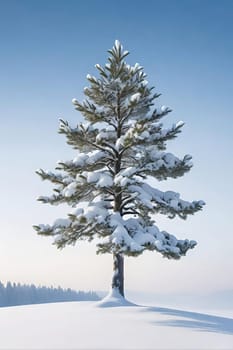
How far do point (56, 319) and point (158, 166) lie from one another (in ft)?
26.6

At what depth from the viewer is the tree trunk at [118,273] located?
56.0 feet

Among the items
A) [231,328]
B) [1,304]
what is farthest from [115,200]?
[1,304]

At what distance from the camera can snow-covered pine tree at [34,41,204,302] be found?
16453mm

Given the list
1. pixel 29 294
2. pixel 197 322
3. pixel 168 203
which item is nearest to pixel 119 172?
pixel 168 203

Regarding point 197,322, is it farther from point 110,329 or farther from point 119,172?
point 119,172

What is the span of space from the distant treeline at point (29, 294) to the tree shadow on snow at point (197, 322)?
78124 mm

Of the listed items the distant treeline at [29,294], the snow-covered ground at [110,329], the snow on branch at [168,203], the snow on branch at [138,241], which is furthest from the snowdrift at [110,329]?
the distant treeline at [29,294]

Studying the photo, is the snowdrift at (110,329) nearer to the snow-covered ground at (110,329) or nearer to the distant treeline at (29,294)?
the snow-covered ground at (110,329)

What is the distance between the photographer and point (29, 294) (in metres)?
97.8

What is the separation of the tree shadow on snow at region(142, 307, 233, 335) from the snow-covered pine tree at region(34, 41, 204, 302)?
2453mm

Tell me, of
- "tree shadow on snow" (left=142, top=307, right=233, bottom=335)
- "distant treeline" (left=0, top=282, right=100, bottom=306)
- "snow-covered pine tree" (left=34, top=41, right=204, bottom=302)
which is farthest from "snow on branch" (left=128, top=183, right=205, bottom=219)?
"distant treeline" (left=0, top=282, right=100, bottom=306)

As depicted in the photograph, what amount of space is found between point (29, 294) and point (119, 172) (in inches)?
3463

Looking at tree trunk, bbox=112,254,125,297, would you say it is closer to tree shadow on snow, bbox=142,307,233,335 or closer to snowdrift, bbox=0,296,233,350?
snowdrift, bbox=0,296,233,350

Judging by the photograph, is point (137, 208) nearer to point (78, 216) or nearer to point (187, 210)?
point (187, 210)
